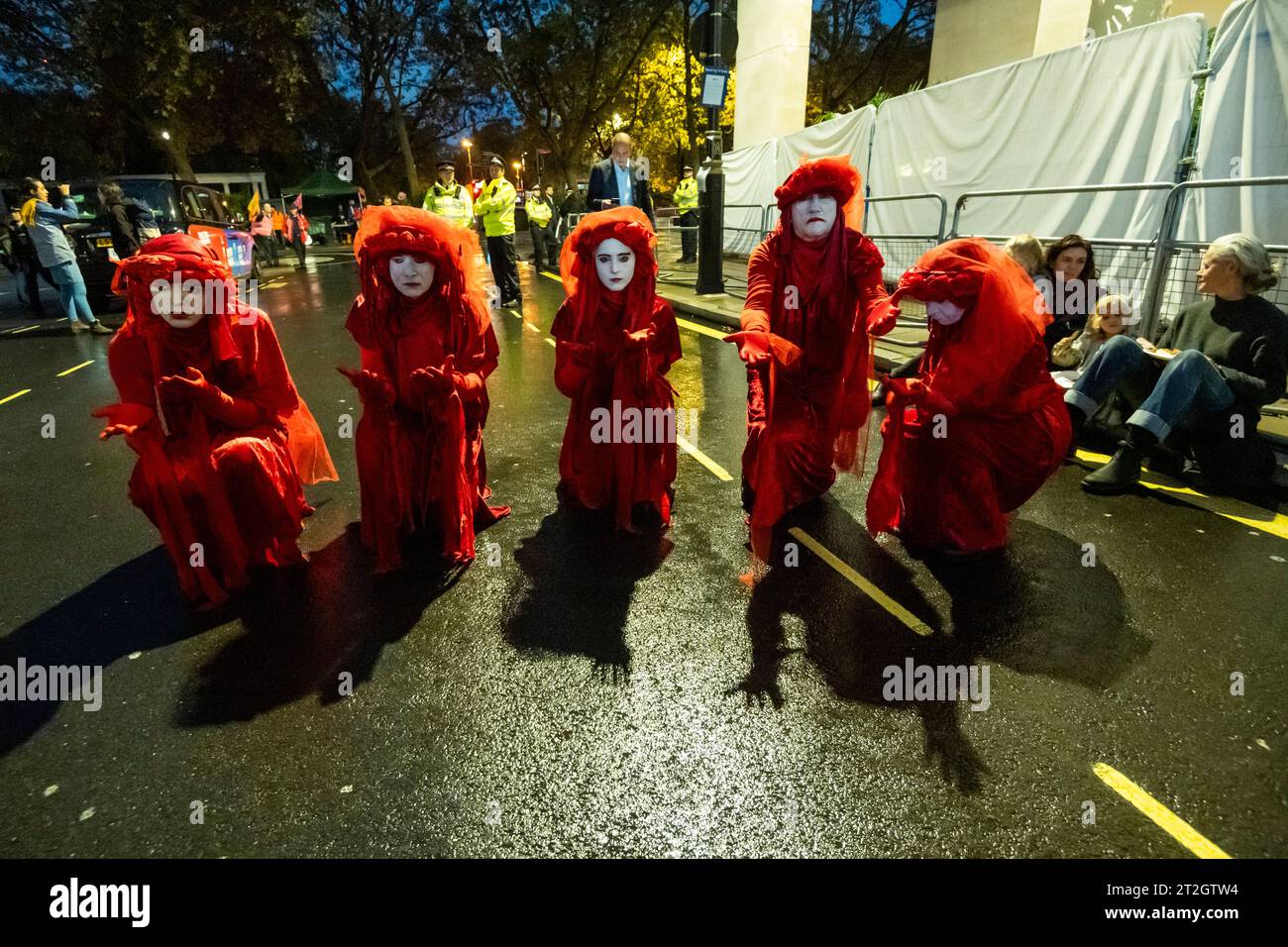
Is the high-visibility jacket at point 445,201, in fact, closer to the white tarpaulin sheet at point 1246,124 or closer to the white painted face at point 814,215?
the white painted face at point 814,215

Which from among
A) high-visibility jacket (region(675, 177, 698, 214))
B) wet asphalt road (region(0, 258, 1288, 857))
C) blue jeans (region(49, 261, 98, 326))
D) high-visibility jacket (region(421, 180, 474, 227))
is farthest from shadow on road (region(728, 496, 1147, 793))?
high-visibility jacket (region(675, 177, 698, 214))

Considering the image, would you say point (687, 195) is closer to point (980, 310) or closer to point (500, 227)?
point (500, 227)

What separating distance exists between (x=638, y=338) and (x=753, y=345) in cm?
56

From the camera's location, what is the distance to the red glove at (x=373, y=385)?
10.0 ft

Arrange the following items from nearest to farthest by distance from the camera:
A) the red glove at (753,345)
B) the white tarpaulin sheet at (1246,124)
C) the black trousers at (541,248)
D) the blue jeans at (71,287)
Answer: the red glove at (753,345) → the white tarpaulin sheet at (1246,124) → the blue jeans at (71,287) → the black trousers at (541,248)

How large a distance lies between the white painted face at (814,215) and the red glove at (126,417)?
3007 millimetres

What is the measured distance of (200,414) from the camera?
2.97 metres

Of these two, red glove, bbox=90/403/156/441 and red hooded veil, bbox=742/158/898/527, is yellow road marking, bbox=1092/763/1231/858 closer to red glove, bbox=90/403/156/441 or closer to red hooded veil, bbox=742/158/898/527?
red hooded veil, bbox=742/158/898/527

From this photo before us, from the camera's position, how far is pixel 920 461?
3.25m

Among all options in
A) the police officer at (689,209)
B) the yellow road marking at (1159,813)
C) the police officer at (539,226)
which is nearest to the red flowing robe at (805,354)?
the yellow road marking at (1159,813)

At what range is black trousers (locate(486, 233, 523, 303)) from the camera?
1040 centimetres
